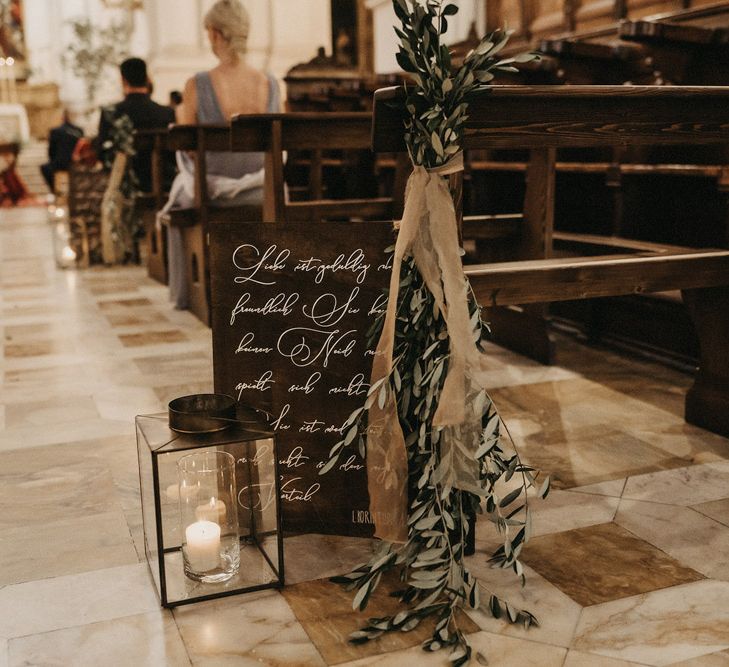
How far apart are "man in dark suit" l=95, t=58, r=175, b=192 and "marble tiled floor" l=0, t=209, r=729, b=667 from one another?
3.20 metres

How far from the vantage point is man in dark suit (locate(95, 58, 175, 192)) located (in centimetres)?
614

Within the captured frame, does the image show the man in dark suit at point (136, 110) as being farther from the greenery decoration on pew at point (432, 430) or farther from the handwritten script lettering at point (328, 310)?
the greenery decoration on pew at point (432, 430)

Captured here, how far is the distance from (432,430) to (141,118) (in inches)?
203

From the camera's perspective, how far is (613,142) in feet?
6.62

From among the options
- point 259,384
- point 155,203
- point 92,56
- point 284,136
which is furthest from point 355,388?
point 92,56

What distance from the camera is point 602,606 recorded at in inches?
63.8

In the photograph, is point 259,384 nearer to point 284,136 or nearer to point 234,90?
point 284,136

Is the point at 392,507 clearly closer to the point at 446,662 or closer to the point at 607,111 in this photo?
the point at 446,662

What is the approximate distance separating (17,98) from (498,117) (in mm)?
19402

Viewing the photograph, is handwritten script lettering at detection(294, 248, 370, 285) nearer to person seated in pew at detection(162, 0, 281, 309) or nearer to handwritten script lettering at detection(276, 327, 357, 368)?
handwritten script lettering at detection(276, 327, 357, 368)

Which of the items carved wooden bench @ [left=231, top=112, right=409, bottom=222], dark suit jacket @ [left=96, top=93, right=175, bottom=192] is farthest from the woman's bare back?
dark suit jacket @ [left=96, top=93, right=175, bottom=192]

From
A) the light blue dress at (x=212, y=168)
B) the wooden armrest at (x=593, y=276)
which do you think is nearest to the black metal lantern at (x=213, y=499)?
the wooden armrest at (x=593, y=276)

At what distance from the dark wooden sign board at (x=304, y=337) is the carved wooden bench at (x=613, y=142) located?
26 centimetres

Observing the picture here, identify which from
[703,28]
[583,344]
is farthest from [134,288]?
[703,28]
